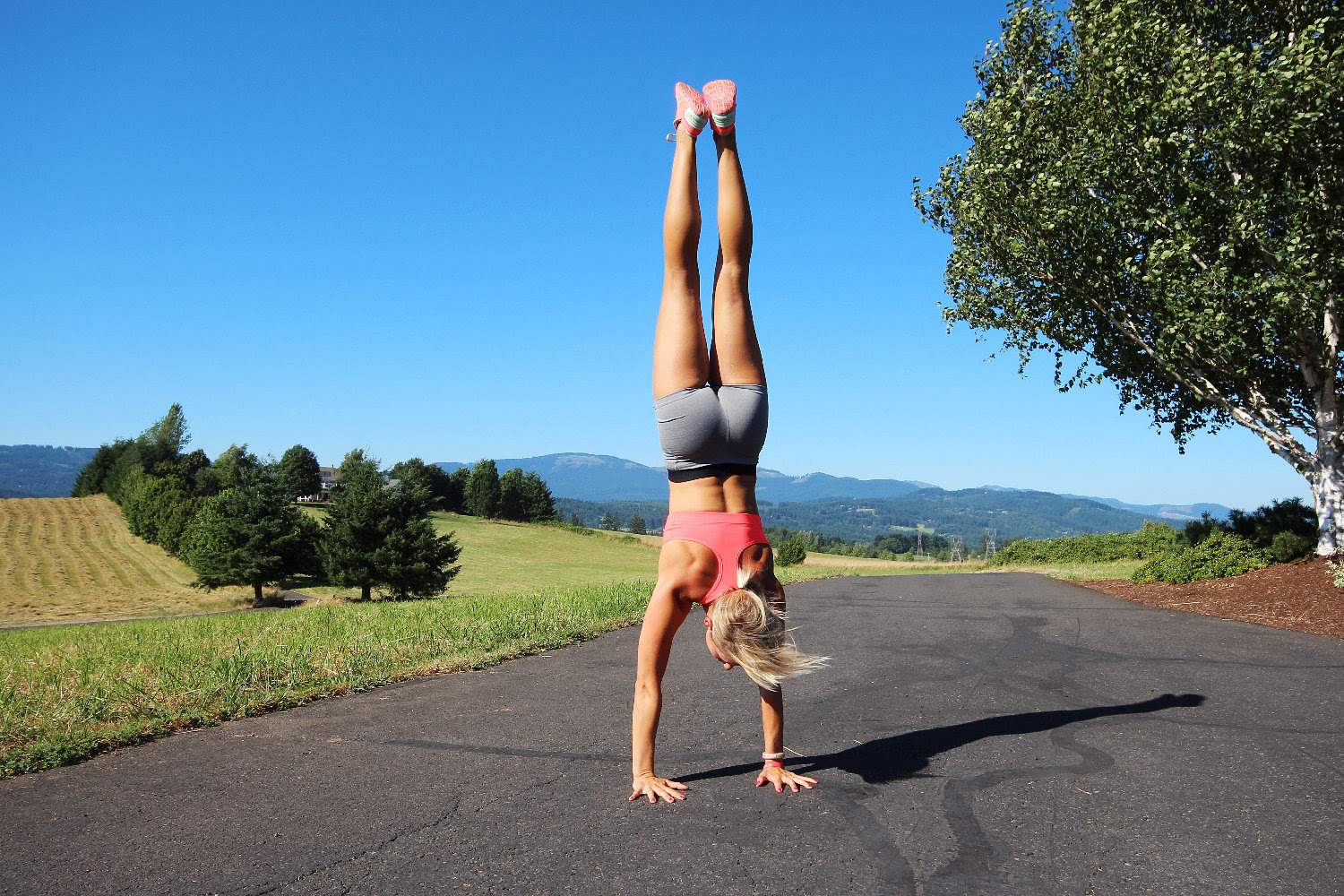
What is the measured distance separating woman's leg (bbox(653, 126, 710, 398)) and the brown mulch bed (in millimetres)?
10681

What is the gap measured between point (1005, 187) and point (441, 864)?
16.8 m

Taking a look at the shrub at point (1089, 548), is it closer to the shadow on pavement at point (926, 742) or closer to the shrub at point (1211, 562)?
the shrub at point (1211, 562)

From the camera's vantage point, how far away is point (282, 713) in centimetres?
556

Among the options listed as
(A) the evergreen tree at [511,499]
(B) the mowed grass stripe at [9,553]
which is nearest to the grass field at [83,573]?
(B) the mowed grass stripe at [9,553]

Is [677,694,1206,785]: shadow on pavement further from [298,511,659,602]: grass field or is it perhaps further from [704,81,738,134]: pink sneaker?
[298,511,659,602]: grass field

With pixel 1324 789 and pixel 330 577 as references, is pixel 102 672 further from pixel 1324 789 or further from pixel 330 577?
pixel 330 577

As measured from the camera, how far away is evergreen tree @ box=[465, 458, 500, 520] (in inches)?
4279

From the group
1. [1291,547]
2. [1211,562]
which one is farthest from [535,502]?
[1291,547]

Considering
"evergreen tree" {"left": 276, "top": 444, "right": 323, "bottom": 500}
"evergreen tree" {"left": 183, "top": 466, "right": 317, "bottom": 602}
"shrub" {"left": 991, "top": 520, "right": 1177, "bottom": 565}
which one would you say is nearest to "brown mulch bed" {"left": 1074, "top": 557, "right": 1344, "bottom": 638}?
"shrub" {"left": 991, "top": 520, "right": 1177, "bottom": 565}

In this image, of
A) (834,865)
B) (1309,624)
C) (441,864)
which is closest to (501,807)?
(441,864)

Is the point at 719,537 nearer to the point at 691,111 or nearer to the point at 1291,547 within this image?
the point at 691,111

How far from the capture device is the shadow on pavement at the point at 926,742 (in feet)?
14.4

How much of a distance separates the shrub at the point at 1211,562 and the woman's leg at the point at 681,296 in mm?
17278

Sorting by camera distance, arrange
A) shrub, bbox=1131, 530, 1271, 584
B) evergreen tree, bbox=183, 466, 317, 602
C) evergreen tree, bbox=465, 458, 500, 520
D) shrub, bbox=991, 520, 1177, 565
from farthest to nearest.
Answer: evergreen tree, bbox=465, 458, 500, 520
evergreen tree, bbox=183, 466, 317, 602
shrub, bbox=991, 520, 1177, 565
shrub, bbox=1131, 530, 1271, 584
